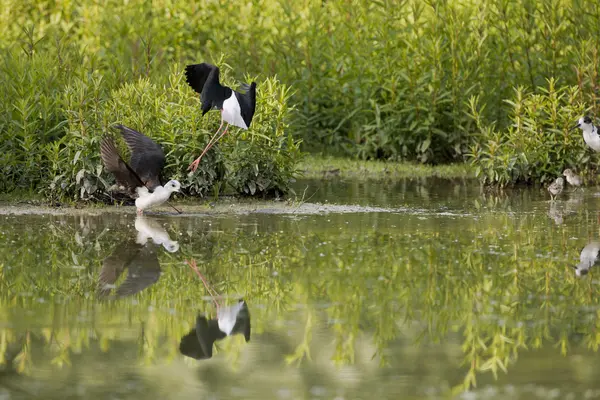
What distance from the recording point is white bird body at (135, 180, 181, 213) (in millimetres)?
11086

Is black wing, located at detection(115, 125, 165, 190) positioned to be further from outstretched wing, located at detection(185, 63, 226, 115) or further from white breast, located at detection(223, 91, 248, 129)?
white breast, located at detection(223, 91, 248, 129)

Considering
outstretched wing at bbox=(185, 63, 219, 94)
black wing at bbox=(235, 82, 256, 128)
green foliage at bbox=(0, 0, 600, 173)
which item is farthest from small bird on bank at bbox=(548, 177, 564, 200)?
outstretched wing at bbox=(185, 63, 219, 94)

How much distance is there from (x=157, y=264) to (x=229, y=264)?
21.4 inches

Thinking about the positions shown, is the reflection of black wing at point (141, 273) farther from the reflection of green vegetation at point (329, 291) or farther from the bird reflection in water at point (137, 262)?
the reflection of green vegetation at point (329, 291)

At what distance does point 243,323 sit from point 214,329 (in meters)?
0.21

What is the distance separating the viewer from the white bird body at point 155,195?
11.1 metres

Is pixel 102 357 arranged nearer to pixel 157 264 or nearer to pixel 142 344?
pixel 142 344

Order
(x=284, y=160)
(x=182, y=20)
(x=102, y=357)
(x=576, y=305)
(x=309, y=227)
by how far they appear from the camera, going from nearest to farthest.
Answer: (x=102, y=357) → (x=576, y=305) → (x=309, y=227) → (x=284, y=160) → (x=182, y=20)

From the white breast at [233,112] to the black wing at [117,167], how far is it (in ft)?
3.74

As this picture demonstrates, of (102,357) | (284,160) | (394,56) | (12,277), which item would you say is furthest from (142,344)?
(394,56)

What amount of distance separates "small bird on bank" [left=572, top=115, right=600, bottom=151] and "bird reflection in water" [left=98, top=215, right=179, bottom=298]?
5.93 metres

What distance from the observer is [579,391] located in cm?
523

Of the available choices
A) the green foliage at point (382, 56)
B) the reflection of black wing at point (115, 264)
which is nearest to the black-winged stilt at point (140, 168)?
the reflection of black wing at point (115, 264)

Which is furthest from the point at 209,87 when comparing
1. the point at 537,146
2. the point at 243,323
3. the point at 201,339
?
the point at 201,339
